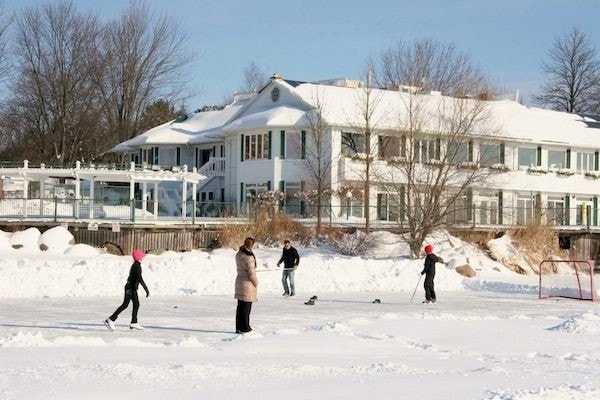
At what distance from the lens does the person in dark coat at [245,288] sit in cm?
1631

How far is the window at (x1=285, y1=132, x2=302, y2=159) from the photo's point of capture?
4731 cm

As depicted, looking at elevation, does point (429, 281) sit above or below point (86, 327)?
above

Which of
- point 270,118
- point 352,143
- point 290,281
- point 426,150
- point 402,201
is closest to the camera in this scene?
point 290,281

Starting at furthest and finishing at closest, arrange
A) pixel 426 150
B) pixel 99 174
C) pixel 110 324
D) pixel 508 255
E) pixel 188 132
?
1. pixel 188 132
2. pixel 99 174
3. pixel 426 150
4. pixel 508 255
5. pixel 110 324

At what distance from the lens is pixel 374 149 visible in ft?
149

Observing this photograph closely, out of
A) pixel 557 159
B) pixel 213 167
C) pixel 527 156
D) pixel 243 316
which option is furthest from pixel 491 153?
pixel 243 316

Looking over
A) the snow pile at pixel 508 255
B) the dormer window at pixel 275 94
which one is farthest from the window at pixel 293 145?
the snow pile at pixel 508 255

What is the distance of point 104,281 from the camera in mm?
25453

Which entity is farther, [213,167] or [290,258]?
[213,167]

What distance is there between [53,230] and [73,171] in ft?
24.2

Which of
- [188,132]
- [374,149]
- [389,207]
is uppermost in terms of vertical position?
[188,132]

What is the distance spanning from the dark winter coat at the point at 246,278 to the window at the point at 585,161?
140ft

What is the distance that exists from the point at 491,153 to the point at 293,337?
36.5m

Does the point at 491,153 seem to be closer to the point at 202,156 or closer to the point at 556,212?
the point at 556,212
